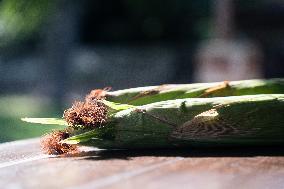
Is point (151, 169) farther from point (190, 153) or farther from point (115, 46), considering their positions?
point (115, 46)

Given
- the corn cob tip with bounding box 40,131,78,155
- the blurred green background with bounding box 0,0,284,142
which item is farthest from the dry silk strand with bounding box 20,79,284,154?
the blurred green background with bounding box 0,0,284,142

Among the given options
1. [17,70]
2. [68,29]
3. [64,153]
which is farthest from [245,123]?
[17,70]

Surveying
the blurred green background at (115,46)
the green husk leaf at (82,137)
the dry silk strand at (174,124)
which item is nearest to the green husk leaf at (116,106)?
the dry silk strand at (174,124)

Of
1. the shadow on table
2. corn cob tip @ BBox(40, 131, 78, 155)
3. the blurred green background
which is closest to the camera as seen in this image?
the shadow on table

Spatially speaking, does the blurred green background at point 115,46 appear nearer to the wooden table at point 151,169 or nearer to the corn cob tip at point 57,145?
the corn cob tip at point 57,145

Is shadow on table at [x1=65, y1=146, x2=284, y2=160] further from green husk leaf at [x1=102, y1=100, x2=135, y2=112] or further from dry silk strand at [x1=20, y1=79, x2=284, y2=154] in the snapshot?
green husk leaf at [x1=102, y1=100, x2=135, y2=112]

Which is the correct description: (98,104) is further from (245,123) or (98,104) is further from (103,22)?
(103,22)

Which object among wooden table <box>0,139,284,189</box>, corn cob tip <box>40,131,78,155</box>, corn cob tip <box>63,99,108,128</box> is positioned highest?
corn cob tip <box>63,99,108,128</box>
